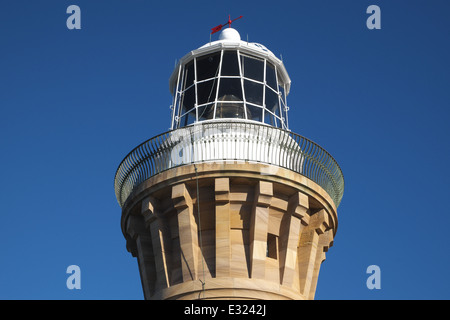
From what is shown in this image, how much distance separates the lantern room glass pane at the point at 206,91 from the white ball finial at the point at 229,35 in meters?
1.95

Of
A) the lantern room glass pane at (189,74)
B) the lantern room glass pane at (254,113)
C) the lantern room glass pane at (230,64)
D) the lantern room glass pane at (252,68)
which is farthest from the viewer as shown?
the lantern room glass pane at (189,74)

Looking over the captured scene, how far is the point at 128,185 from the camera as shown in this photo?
2927 cm

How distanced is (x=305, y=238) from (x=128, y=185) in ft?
17.6

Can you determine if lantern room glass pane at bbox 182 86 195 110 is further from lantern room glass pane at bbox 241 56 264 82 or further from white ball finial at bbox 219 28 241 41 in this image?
white ball finial at bbox 219 28 241 41

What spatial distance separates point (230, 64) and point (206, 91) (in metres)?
1.16

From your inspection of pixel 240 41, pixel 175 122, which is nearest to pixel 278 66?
pixel 240 41

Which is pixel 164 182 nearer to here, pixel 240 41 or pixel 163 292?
pixel 163 292

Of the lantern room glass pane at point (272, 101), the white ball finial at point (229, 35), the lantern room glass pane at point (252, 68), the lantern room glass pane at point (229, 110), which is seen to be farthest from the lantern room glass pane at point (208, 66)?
the lantern room glass pane at point (272, 101)

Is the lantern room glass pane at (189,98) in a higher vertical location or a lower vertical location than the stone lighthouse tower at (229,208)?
higher

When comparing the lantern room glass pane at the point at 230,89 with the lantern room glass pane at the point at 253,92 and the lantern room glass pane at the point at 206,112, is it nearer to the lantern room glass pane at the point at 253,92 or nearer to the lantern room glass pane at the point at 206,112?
the lantern room glass pane at the point at 253,92

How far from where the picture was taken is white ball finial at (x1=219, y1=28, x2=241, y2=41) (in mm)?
31812

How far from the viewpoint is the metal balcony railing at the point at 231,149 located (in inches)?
1107

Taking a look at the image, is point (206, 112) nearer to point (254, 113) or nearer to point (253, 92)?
point (254, 113)

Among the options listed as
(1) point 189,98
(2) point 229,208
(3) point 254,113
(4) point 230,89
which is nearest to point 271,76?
(4) point 230,89
